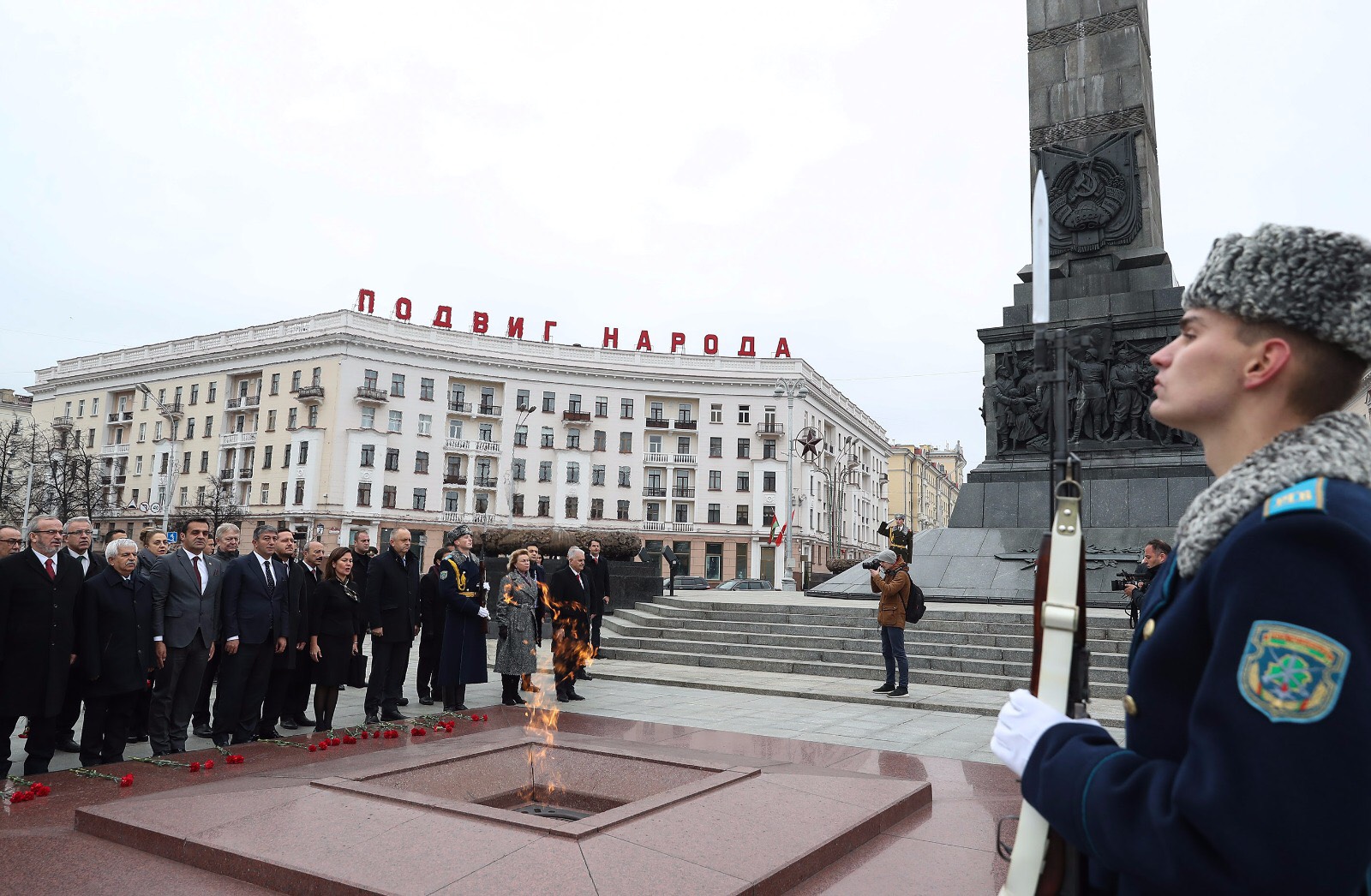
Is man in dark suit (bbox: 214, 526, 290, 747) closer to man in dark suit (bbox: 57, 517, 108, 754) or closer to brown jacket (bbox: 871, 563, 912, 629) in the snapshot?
man in dark suit (bbox: 57, 517, 108, 754)

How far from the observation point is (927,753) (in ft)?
26.2

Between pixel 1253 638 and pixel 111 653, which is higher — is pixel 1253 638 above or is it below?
above

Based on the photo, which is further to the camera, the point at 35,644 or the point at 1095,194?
the point at 1095,194

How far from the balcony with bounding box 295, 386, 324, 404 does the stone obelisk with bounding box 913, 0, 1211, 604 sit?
170 feet

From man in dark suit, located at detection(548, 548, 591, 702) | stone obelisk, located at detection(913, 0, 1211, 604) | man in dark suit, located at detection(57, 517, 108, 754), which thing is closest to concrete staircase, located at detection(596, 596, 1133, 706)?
stone obelisk, located at detection(913, 0, 1211, 604)

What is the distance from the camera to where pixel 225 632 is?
27.9 feet

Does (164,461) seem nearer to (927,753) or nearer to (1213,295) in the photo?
(927,753)

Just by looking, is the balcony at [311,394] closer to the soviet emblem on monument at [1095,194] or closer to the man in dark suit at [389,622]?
the soviet emblem on monument at [1095,194]

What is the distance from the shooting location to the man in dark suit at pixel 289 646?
8883mm

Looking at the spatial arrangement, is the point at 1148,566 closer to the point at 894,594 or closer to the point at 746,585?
the point at 894,594

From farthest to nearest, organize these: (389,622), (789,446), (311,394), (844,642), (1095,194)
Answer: (311,394)
(789,446)
(1095,194)
(844,642)
(389,622)

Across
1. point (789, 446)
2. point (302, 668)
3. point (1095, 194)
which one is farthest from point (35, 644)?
point (789, 446)

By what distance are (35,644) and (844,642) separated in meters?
10.6

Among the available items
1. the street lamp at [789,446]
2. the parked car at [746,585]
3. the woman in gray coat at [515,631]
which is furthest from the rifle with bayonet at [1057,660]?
the parked car at [746,585]
